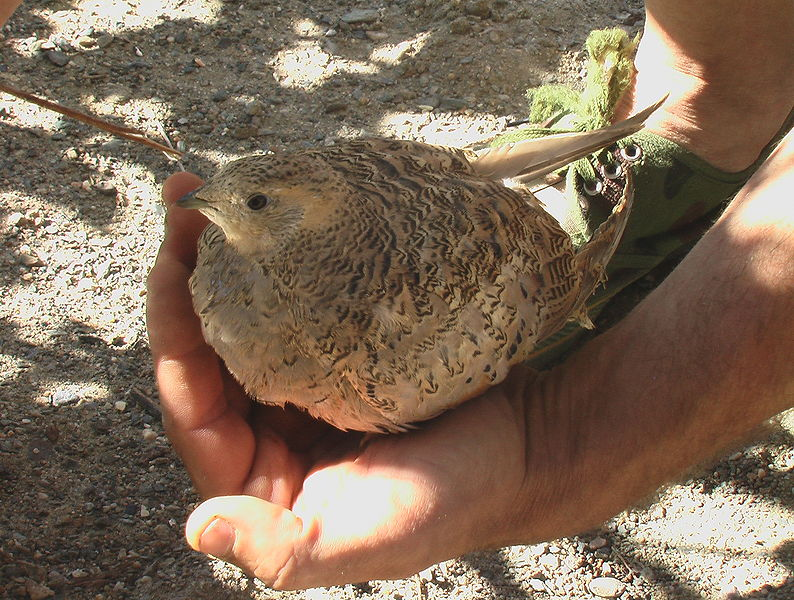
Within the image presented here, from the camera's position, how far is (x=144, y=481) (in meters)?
3.39

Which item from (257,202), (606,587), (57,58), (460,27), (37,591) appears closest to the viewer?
(257,202)

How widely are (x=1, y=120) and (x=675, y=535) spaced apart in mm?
3718

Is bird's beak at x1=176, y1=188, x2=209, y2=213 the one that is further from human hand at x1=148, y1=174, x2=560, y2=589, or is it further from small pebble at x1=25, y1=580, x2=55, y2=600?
small pebble at x1=25, y1=580, x2=55, y2=600

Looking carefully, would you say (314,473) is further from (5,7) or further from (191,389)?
(5,7)

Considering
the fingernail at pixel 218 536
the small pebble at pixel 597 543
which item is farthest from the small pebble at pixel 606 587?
the fingernail at pixel 218 536

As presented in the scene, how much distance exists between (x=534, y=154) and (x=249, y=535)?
1.64 m

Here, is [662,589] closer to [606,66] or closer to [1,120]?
[606,66]

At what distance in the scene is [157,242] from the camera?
418cm

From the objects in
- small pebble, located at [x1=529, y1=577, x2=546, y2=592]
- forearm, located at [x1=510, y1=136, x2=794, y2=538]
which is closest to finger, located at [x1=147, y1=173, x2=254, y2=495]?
forearm, located at [x1=510, y1=136, x2=794, y2=538]

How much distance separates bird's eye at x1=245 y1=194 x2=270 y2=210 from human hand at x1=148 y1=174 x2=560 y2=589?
564mm

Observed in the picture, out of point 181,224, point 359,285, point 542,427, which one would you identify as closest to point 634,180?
point 542,427

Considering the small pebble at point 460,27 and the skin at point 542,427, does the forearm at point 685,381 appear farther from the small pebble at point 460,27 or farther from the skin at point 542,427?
the small pebble at point 460,27

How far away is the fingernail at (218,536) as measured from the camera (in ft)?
7.30

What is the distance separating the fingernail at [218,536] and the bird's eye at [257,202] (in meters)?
0.85
